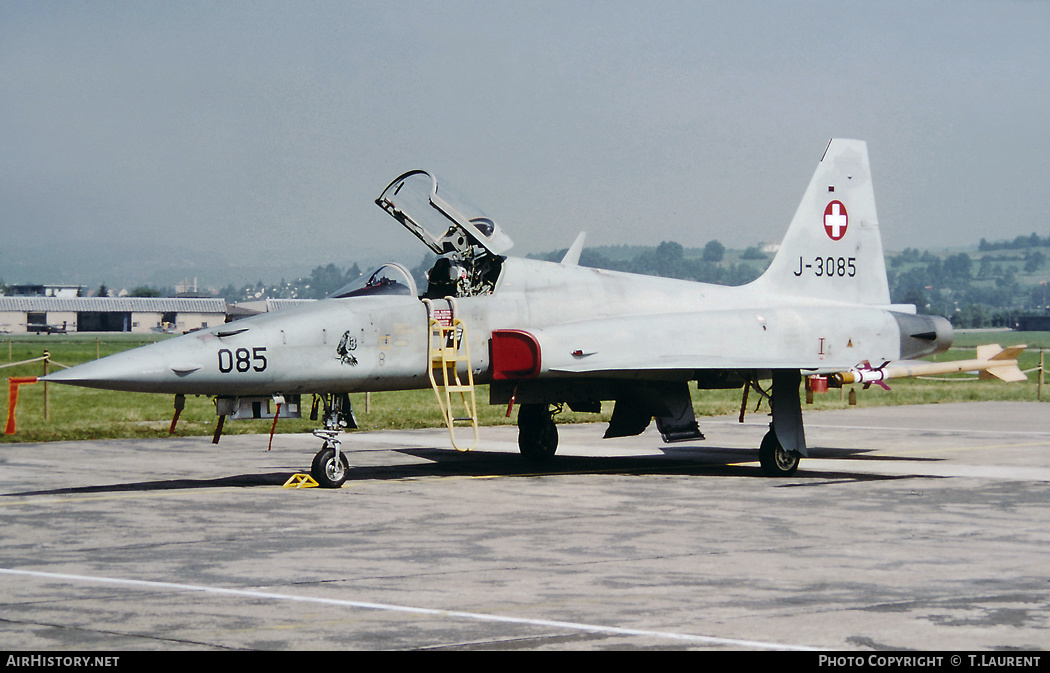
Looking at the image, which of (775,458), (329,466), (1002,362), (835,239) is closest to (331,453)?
(329,466)

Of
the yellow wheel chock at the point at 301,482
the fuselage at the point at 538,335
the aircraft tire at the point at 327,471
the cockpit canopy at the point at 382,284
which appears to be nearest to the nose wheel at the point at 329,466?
the aircraft tire at the point at 327,471

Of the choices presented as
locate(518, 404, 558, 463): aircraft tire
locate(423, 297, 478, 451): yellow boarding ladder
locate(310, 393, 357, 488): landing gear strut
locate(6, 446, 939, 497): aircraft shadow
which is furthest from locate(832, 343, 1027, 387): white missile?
locate(310, 393, 357, 488): landing gear strut

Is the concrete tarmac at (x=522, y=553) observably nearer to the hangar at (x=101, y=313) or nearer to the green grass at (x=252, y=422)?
the green grass at (x=252, y=422)

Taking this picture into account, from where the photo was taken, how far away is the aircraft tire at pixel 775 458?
49.6 feet

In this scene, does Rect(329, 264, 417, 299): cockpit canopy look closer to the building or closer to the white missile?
the white missile

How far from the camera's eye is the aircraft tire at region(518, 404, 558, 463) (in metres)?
16.8

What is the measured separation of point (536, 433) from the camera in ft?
55.0

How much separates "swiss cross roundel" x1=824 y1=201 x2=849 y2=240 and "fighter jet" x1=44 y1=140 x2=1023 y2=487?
0.07ft

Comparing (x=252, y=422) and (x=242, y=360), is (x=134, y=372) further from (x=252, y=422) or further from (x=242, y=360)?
(x=252, y=422)

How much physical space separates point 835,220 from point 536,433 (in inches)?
233

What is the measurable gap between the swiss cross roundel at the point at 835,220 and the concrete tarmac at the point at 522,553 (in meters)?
3.53

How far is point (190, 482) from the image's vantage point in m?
14.1

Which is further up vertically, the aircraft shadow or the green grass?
the green grass
